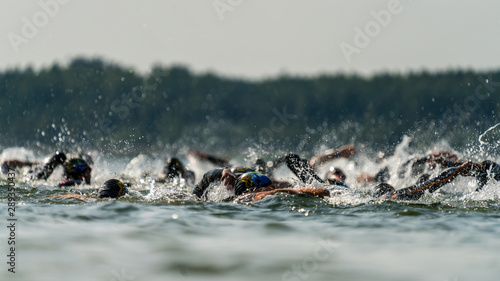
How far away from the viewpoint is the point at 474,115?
91188mm

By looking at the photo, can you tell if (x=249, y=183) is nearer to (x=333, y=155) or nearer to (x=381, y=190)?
(x=381, y=190)

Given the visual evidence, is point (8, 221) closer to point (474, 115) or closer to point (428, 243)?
point (428, 243)

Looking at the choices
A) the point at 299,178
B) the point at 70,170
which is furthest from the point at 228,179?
the point at 70,170

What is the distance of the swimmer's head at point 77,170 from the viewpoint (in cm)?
1784

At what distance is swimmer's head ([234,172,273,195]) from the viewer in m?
12.6

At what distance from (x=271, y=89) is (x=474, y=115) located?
37.1 meters

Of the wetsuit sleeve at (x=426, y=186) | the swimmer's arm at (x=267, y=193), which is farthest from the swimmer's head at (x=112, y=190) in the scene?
the wetsuit sleeve at (x=426, y=186)

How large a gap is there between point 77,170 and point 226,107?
95314 mm

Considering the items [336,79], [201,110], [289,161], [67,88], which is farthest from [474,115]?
[289,161]

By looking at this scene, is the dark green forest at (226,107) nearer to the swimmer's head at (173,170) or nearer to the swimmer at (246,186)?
the swimmer's head at (173,170)

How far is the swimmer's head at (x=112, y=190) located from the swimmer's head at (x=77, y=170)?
511 cm

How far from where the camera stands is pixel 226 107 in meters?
113

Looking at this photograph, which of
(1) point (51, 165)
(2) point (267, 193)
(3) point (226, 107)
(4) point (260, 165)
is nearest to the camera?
(2) point (267, 193)

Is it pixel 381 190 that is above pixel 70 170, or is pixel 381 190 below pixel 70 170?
below
